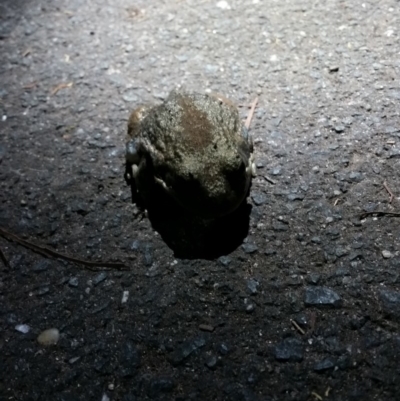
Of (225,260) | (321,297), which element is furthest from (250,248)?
(321,297)

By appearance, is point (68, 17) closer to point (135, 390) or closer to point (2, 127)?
point (2, 127)

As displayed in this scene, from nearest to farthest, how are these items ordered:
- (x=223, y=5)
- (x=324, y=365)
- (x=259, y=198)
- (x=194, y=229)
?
(x=324, y=365) → (x=194, y=229) → (x=259, y=198) → (x=223, y=5)

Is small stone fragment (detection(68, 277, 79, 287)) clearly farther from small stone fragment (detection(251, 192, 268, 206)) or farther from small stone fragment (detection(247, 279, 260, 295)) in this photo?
small stone fragment (detection(251, 192, 268, 206))

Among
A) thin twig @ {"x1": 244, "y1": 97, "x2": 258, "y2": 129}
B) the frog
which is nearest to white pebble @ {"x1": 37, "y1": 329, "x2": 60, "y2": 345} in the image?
the frog

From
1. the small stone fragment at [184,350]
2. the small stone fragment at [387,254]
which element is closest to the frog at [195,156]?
the small stone fragment at [184,350]

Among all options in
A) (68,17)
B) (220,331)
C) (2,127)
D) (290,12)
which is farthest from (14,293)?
(290,12)

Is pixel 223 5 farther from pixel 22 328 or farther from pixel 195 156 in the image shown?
pixel 22 328

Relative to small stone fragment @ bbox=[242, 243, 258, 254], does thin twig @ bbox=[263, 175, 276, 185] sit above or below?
above
